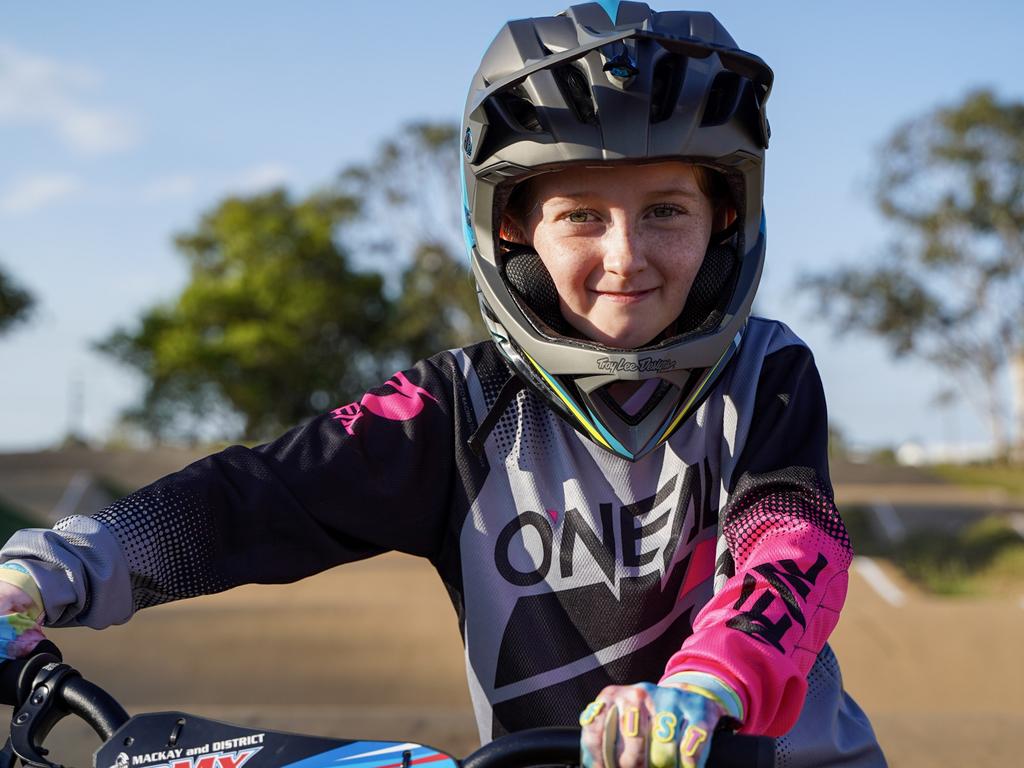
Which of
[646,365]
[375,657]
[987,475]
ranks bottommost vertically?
[987,475]

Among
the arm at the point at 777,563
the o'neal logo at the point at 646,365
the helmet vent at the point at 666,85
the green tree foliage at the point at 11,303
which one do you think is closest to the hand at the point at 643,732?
the arm at the point at 777,563

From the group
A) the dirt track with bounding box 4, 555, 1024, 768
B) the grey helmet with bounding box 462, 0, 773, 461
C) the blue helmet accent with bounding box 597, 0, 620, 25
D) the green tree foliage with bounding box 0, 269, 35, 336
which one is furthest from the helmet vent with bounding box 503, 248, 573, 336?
the green tree foliage with bounding box 0, 269, 35, 336

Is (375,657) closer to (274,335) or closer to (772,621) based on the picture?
(772,621)

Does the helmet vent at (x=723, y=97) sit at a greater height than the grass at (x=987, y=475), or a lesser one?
greater

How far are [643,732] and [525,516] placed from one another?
3.16 feet

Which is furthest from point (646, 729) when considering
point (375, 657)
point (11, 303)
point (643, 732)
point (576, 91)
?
point (11, 303)

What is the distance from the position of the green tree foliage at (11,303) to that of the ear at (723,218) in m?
23.1

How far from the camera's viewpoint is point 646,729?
4.79 ft

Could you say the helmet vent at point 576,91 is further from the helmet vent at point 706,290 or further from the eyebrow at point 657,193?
the helmet vent at point 706,290

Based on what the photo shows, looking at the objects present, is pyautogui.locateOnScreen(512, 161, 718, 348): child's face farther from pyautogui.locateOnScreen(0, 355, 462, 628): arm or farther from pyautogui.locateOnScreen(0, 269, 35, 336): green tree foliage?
pyautogui.locateOnScreen(0, 269, 35, 336): green tree foliage

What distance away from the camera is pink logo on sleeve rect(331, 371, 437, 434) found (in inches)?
94.4

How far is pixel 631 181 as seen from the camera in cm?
221

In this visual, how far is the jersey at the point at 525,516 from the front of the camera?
223cm

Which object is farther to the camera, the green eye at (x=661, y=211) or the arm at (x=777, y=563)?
the green eye at (x=661, y=211)
